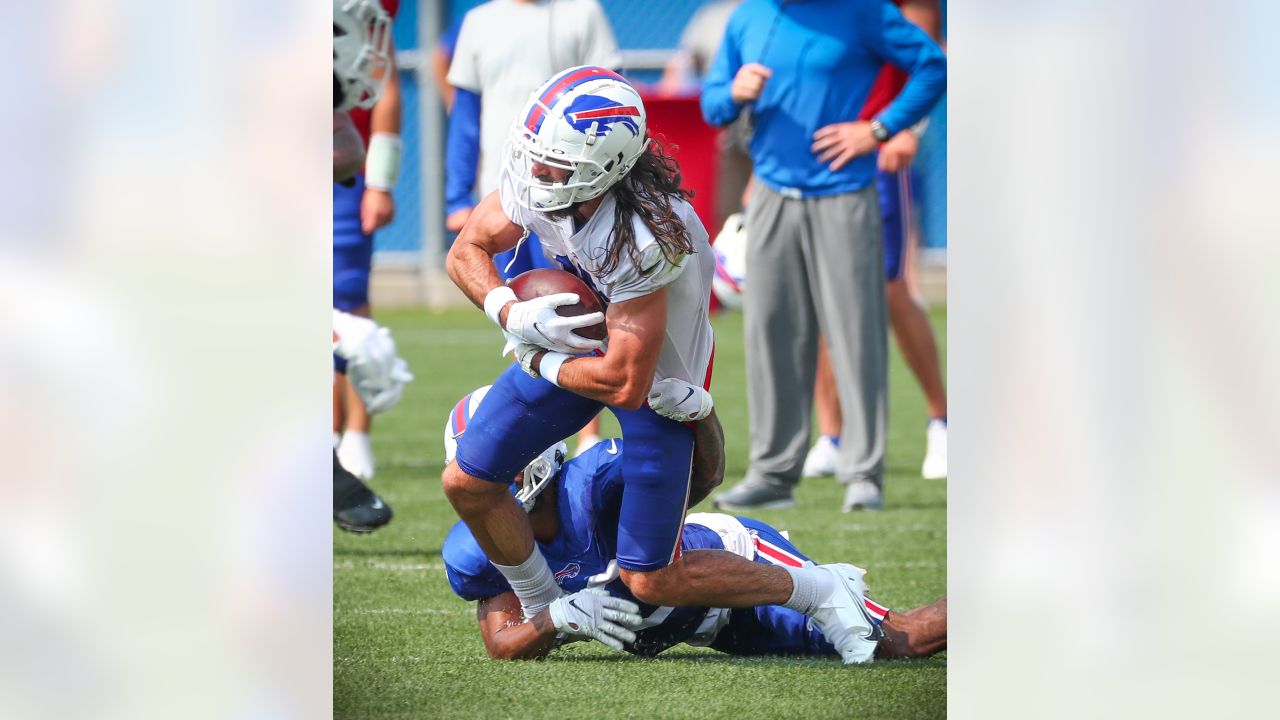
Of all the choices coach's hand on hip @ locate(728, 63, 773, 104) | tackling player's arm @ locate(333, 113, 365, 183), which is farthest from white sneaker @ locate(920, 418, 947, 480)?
tackling player's arm @ locate(333, 113, 365, 183)

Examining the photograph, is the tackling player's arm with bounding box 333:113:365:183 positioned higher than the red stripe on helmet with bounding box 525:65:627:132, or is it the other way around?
the red stripe on helmet with bounding box 525:65:627:132

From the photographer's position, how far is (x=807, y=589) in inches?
141

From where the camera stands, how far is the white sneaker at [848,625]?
3.57 metres

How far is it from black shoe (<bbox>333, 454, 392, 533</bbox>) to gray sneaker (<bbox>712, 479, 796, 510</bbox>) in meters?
1.23

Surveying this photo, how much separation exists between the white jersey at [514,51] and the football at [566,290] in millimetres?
2382

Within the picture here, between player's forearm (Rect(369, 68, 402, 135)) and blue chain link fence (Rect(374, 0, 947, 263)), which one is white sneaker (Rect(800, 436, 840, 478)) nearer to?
player's forearm (Rect(369, 68, 402, 135))

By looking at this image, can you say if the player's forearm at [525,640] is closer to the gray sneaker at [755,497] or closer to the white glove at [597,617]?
the white glove at [597,617]

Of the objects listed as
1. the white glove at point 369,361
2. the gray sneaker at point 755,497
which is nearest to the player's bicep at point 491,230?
the white glove at point 369,361

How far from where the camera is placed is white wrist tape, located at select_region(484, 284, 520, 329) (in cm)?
336
